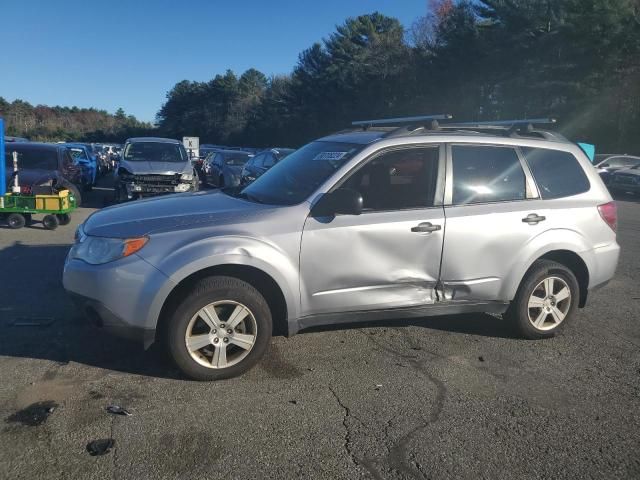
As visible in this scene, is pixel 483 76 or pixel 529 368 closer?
pixel 529 368

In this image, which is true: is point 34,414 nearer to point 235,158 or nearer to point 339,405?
point 339,405

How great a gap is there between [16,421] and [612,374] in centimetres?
432

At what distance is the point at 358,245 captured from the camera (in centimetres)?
450

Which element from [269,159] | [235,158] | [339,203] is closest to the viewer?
[339,203]

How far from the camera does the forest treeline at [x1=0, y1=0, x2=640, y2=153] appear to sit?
3309 centimetres

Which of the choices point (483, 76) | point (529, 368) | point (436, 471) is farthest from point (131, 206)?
point (483, 76)

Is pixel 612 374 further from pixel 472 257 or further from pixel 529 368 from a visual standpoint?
pixel 472 257

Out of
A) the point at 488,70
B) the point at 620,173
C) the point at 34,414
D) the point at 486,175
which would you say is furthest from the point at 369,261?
the point at 488,70

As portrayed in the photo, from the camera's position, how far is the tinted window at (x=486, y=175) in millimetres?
4961

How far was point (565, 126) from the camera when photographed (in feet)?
117

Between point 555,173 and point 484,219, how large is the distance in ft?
3.48

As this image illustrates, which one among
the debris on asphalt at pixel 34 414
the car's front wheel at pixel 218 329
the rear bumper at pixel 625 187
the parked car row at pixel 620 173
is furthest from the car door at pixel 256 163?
the rear bumper at pixel 625 187

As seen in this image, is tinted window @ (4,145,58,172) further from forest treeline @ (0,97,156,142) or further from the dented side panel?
forest treeline @ (0,97,156,142)

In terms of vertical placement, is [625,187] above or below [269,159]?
below
